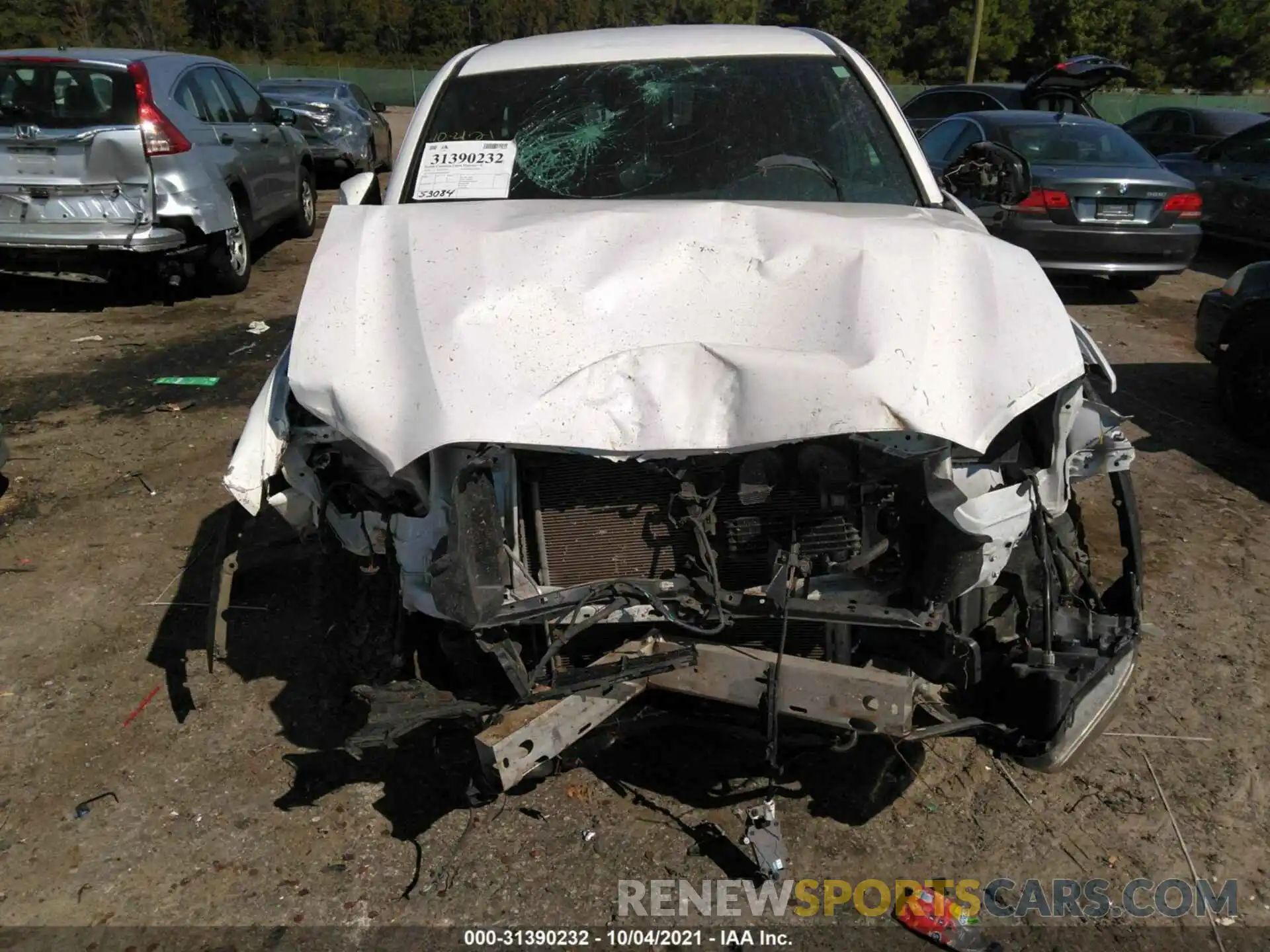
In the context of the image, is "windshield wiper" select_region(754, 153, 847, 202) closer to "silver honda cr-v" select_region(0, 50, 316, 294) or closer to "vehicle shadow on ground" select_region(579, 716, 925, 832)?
"vehicle shadow on ground" select_region(579, 716, 925, 832)

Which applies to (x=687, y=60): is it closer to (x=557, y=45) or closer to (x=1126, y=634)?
(x=557, y=45)

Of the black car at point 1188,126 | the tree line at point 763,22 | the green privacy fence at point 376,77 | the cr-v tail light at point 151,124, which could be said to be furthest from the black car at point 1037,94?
the tree line at point 763,22

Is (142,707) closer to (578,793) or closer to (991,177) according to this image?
(578,793)

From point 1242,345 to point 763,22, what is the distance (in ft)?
144

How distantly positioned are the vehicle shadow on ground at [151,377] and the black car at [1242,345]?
5850 millimetres

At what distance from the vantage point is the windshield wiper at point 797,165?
139 inches

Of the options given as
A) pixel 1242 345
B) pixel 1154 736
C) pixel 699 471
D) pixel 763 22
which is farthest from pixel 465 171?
pixel 763 22

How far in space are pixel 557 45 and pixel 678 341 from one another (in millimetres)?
2101

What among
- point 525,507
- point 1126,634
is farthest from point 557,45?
point 1126,634

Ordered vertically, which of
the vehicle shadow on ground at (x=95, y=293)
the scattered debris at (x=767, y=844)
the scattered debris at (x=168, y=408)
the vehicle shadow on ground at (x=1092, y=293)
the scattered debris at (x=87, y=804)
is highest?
the scattered debris at (x=767, y=844)

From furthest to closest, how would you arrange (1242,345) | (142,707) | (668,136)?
(1242,345) < (668,136) < (142,707)

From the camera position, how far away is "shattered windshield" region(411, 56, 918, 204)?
3.54m

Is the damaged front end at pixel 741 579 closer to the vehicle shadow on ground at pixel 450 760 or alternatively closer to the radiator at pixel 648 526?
the radiator at pixel 648 526

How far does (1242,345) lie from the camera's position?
5.64m
